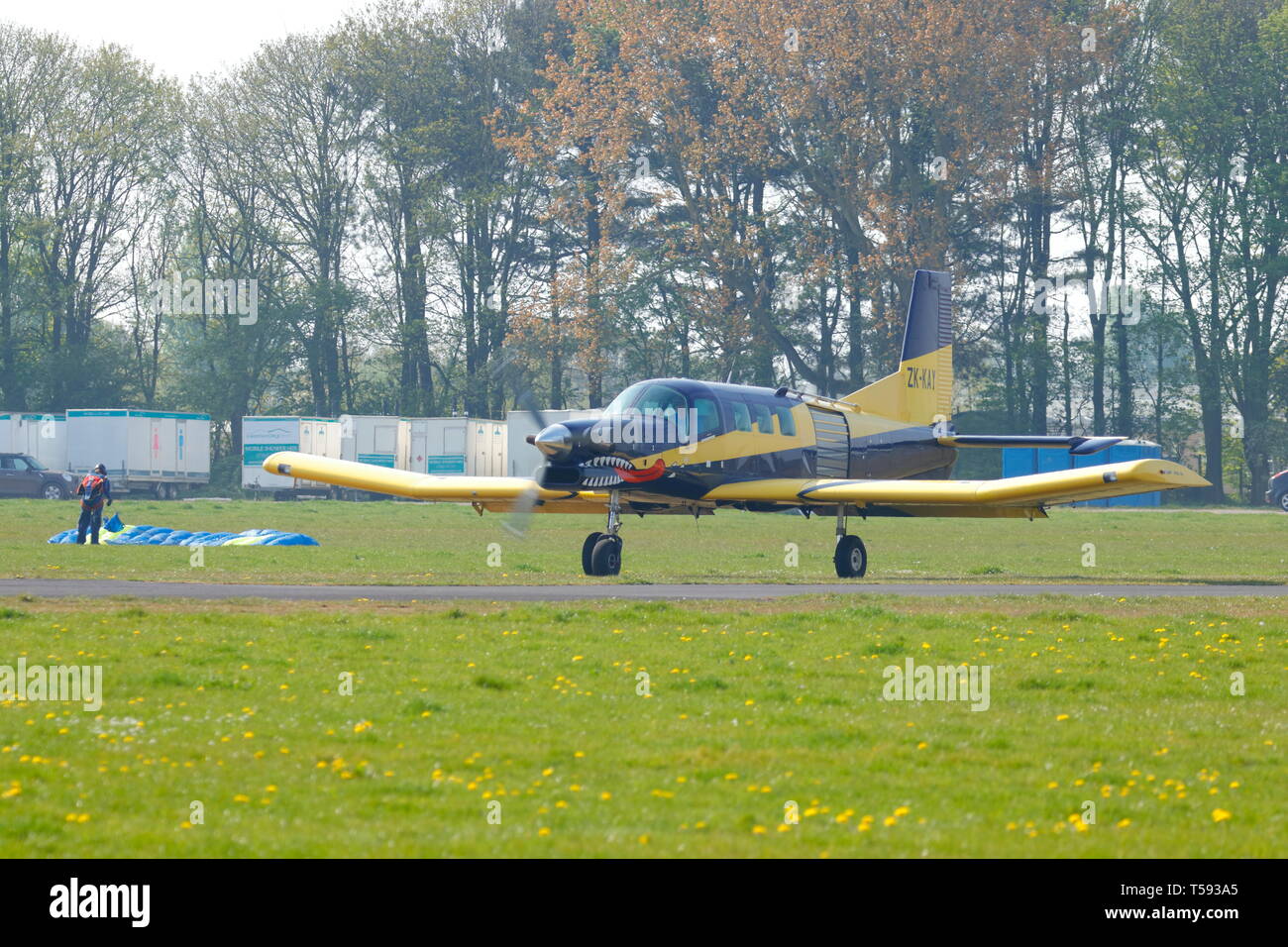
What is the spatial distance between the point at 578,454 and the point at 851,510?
562 centimetres

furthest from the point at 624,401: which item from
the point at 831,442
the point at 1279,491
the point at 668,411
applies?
the point at 1279,491

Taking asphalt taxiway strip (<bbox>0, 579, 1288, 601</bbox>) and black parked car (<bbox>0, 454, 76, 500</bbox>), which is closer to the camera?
asphalt taxiway strip (<bbox>0, 579, 1288, 601</bbox>)

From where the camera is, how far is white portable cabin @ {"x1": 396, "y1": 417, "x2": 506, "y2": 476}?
2685 inches

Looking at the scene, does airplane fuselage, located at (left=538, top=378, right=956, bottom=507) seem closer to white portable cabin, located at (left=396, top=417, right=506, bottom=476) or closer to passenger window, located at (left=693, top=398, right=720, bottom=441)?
passenger window, located at (left=693, top=398, right=720, bottom=441)

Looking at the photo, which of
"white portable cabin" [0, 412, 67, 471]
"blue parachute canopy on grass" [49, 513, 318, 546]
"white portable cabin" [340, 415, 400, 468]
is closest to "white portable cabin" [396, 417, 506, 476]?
"white portable cabin" [340, 415, 400, 468]

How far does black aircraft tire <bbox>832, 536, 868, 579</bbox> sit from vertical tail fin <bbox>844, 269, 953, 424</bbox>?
565cm

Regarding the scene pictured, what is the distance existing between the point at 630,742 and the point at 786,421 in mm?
18493

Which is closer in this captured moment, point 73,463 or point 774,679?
point 774,679

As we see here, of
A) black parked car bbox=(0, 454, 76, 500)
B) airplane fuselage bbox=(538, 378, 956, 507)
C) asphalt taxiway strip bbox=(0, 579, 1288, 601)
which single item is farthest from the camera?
black parked car bbox=(0, 454, 76, 500)

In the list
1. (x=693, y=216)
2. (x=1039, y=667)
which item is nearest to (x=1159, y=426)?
(x=693, y=216)

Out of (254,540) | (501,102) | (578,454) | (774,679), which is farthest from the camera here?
(501,102)

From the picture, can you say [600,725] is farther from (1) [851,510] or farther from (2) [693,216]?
(2) [693,216]

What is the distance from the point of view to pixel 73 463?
219ft

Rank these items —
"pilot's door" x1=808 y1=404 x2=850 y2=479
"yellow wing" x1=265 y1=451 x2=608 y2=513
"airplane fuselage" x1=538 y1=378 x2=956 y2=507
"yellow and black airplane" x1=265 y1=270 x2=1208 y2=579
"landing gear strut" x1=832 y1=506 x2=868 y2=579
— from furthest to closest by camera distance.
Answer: "pilot's door" x1=808 y1=404 x2=850 y2=479 → "yellow wing" x1=265 y1=451 x2=608 y2=513 → "landing gear strut" x1=832 y1=506 x2=868 y2=579 → "airplane fuselage" x1=538 y1=378 x2=956 y2=507 → "yellow and black airplane" x1=265 y1=270 x2=1208 y2=579
